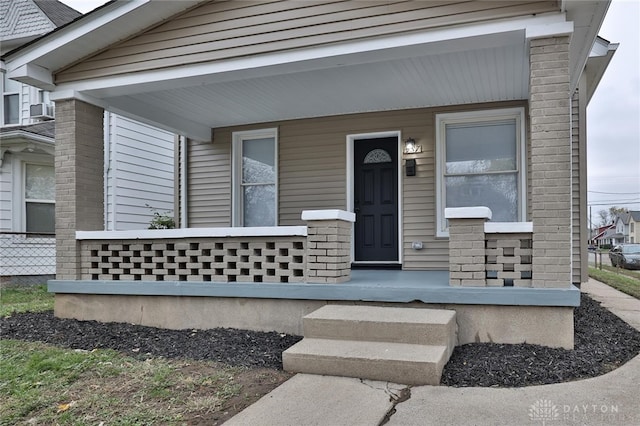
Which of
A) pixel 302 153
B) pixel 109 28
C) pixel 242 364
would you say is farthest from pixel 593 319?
pixel 109 28

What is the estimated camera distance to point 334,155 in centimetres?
718

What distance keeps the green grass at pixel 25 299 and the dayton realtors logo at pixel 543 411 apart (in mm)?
6214

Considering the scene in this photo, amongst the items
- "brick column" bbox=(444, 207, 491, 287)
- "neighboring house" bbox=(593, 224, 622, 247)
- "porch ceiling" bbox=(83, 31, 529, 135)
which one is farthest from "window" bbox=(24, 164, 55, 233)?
"neighboring house" bbox=(593, 224, 622, 247)

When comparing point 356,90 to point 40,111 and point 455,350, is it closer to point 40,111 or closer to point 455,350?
point 455,350

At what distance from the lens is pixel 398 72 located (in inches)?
215

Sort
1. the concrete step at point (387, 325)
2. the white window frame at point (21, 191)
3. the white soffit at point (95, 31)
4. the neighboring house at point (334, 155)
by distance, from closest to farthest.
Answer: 1. the concrete step at point (387, 325)
2. the neighboring house at point (334, 155)
3. the white soffit at point (95, 31)
4. the white window frame at point (21, 191)

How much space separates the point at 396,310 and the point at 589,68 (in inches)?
183

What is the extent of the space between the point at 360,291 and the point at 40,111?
8439 millimetres

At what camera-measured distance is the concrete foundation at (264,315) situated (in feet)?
13.0

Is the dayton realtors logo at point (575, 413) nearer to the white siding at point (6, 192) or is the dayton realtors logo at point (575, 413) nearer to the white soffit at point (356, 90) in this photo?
the white soffit at point (356, 90)

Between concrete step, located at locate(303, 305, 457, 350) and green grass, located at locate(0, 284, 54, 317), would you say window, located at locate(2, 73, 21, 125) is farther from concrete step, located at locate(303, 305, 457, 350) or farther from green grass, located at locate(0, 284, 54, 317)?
concrete step, located at locate(303, 305, 457, 350)

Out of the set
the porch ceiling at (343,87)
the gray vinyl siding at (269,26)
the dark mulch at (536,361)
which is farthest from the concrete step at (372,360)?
the gray vinyl siding at (269,26)

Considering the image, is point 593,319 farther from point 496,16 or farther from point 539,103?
point 496,16

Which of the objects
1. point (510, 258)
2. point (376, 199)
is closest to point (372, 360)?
point (510, 258)
